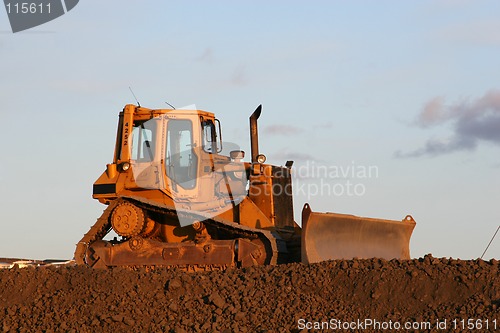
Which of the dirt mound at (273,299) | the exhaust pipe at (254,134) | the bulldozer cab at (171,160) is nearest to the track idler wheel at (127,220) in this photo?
the bulldozer cab at (171,160)

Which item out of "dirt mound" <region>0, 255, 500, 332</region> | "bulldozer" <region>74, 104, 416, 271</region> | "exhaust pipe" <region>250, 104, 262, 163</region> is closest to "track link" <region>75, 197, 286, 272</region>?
"bulldozer" <region>74, 104, 416, 271</region>

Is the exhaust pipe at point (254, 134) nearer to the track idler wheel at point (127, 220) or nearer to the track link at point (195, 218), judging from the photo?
the track link at point (195, 218)

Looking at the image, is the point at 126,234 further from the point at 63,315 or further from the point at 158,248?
the point at 63,315

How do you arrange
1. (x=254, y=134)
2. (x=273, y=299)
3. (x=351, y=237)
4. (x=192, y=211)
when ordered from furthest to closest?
(x=254, y=134) < (x=192, y=211) < (x=351, y=237) < (x=273, y=299)

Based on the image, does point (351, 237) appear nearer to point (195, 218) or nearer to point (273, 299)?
point (195, 218)

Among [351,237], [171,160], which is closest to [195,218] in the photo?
[171,160]

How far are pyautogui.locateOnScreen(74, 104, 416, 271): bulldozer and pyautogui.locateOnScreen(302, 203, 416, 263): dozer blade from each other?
2 cm

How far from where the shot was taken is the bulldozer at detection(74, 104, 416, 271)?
15688mm

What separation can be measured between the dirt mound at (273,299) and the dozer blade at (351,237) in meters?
1.46

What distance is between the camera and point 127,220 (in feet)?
52.6

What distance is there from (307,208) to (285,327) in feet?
13.5

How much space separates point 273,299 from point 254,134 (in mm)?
4960

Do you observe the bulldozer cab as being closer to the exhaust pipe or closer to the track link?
the track link

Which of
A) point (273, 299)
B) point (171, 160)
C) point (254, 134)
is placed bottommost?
point (273, 299)
